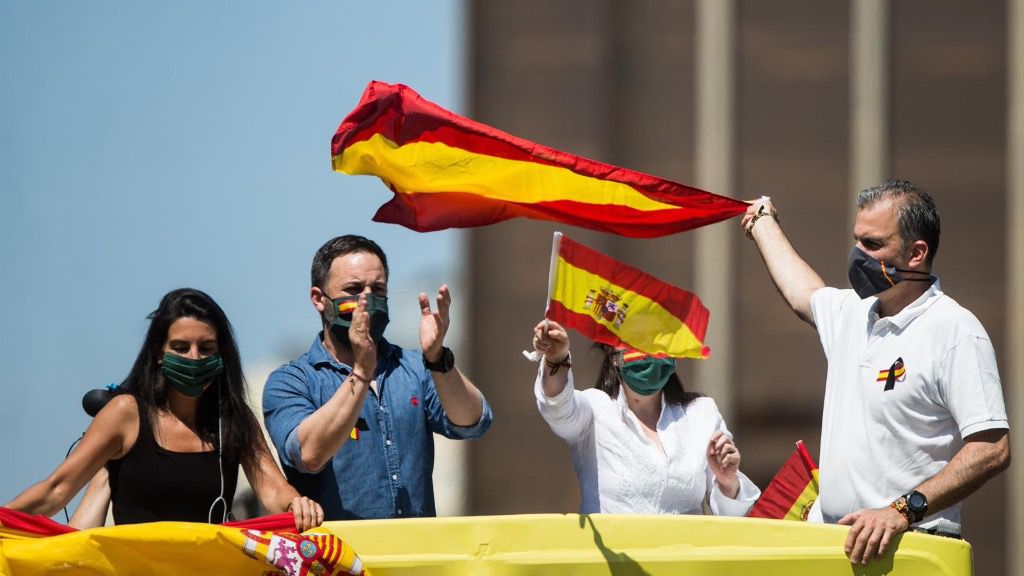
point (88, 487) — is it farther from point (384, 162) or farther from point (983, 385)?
point (983, 385)

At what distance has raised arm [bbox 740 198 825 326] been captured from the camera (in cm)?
530

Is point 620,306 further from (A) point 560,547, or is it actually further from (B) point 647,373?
(A) point 560,547

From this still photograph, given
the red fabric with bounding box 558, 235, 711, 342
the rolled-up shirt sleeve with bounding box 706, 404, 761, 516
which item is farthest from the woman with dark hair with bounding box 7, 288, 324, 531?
the rolled-up shirt sleeve with bounding box 706, 404, 761, 516

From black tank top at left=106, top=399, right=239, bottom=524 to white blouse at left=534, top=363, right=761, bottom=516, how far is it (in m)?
1.22

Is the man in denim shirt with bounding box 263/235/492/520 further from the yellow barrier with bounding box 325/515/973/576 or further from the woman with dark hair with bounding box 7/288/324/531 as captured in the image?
the yellow barrier with bounding box 325/515/973/576

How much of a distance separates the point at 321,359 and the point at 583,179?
1.16m

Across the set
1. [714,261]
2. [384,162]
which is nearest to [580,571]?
[384,162]

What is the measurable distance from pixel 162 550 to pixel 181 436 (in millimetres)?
607

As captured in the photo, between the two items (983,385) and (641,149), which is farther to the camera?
(641,149)

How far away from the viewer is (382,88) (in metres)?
5.43

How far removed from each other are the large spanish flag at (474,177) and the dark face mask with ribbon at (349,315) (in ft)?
1.13

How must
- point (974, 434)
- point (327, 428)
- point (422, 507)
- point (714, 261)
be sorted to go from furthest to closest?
point (714, 261) < point (422, 507) < point (327, 428) < point (974, 434)

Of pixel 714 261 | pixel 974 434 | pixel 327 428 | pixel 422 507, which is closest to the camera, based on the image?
pixel 974 434

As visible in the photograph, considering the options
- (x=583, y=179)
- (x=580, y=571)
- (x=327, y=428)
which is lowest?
(x=580, y=571)
